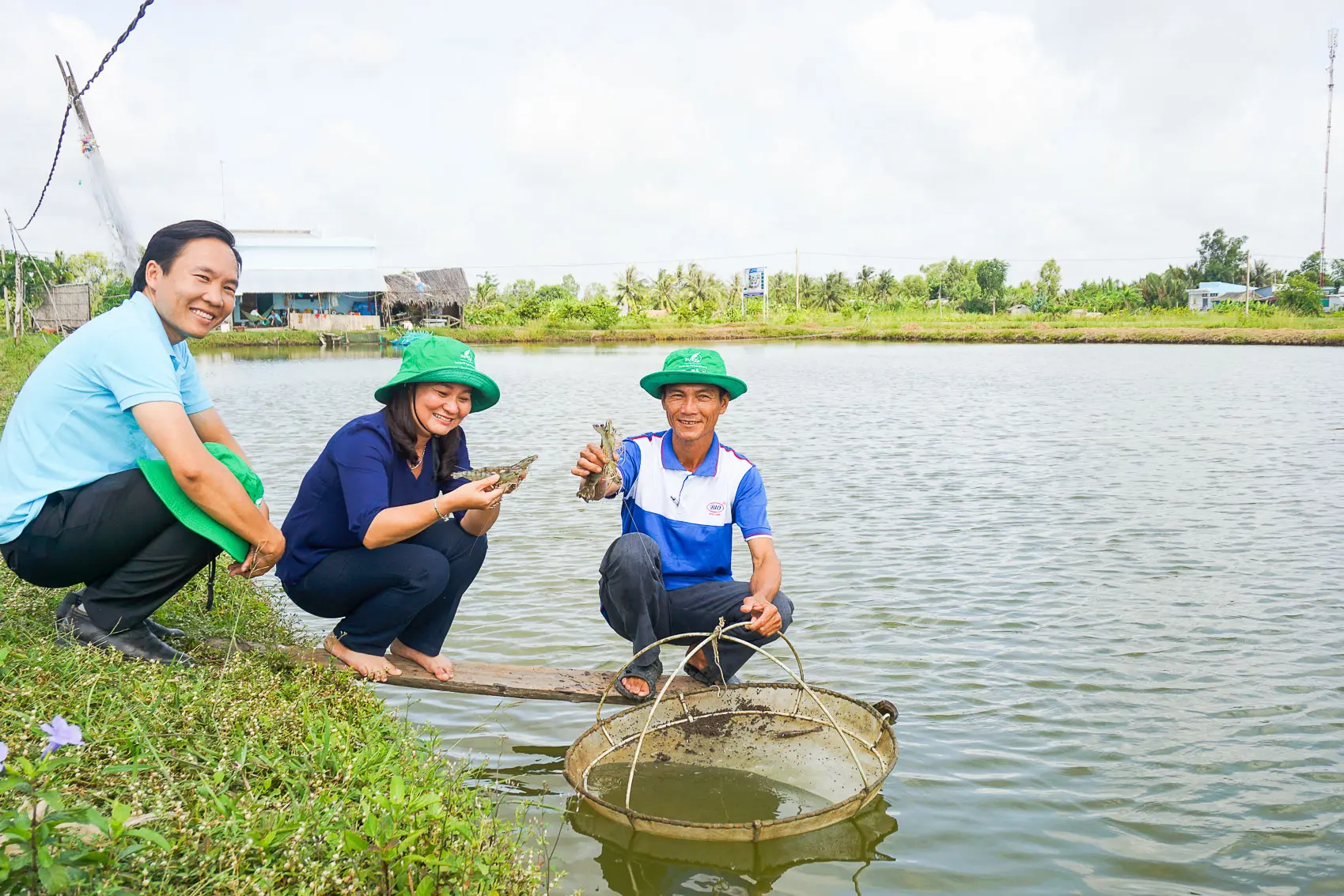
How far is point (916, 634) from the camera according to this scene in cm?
551

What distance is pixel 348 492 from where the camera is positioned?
3.42 meters

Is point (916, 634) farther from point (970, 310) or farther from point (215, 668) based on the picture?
point (970, 310)

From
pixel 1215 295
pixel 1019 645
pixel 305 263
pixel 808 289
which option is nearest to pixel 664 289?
pixel 808 289

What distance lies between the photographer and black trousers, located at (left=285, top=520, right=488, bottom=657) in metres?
3.54

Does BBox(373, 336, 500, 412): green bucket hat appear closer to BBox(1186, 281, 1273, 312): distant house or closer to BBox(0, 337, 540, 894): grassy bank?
BBox(0, 337, 540, 894): grassy bank

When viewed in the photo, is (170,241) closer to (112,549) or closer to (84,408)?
(84,408)

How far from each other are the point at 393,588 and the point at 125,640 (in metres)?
0.87

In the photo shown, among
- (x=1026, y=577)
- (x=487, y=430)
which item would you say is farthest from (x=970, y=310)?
(x=1026, y=577)

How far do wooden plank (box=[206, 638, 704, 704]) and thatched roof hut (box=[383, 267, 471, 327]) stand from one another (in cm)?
4371

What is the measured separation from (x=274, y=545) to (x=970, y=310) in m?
73.2

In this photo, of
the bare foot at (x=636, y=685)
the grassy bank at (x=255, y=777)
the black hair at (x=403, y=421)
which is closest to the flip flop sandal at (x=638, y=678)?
the bare foot at (x=636, y=685)

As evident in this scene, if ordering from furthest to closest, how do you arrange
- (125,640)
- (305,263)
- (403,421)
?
(305,263) → (403,421) → (125,640)

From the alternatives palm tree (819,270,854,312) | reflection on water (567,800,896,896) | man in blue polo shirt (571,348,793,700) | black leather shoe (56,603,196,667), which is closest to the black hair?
man in blue polo shirt (571,348,793,700)

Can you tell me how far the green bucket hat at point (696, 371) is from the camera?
3.73 m
